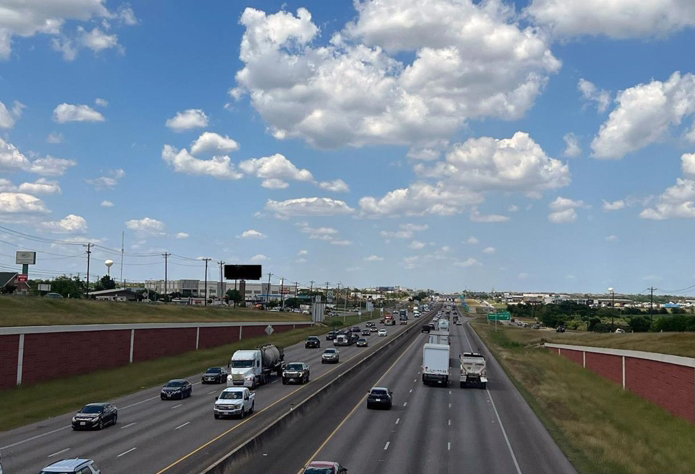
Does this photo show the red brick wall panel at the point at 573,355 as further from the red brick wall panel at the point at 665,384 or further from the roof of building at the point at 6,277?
the roof of building at the point at 6,277

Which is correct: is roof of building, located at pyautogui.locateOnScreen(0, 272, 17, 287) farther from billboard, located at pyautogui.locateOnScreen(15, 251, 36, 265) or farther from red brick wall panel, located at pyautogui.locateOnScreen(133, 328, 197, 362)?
red brick wall panel, located at pyautogui.locateOnScreen(133, 328, 197, 362)

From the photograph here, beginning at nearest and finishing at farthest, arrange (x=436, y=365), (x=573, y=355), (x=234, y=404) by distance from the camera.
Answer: (x=234, y=404), (x=436, y=365), (x=573, y=355)

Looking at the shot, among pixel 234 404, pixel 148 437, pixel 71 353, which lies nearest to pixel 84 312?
pixel 71 353

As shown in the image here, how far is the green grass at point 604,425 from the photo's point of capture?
3278 centimetres

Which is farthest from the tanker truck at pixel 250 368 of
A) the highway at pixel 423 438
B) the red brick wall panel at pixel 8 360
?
the red brick wall panel at pixel 8 360

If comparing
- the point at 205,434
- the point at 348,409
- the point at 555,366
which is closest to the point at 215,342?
the point at 555,366

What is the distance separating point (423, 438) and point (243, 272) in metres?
124

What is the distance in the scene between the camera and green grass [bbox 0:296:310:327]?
6894cm

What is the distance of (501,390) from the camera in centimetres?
5991

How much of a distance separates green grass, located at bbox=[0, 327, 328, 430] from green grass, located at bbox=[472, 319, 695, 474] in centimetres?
3180

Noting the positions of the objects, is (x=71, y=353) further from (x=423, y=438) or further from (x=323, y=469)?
(x=323, y=469)

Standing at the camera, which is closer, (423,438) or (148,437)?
(148,437)

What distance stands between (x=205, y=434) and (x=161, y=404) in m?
14.5

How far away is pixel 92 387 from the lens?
56.5 meters
